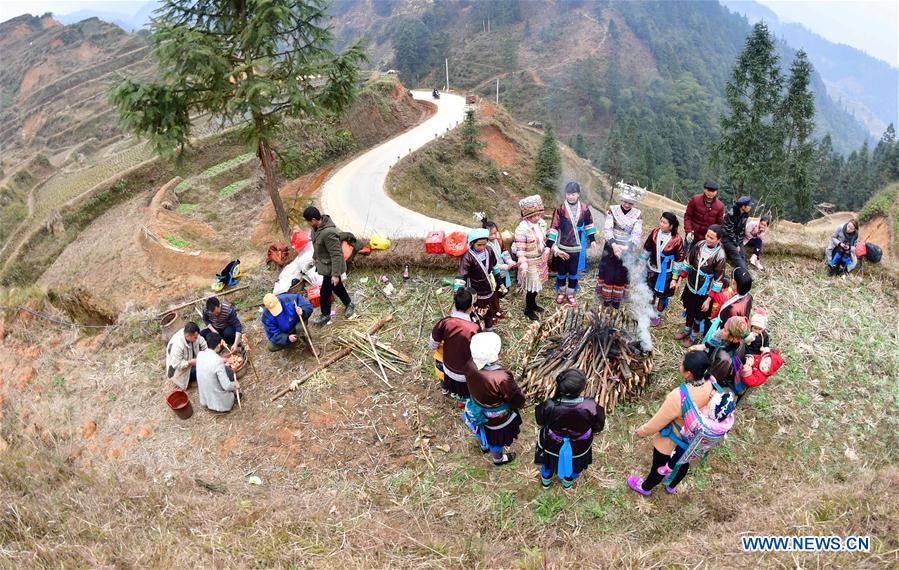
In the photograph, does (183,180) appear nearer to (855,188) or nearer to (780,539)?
(780,539)

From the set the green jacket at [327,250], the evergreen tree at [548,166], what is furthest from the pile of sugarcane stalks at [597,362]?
the evergreen tree at [548,166]

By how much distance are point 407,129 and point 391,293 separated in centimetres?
2724

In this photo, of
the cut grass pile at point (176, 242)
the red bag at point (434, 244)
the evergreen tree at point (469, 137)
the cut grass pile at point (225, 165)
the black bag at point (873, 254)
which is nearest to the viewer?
the black bag at point (873, 254)

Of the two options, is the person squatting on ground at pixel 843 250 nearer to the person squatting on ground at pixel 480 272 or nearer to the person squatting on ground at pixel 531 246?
the person squatting on ground at pixel 531 246

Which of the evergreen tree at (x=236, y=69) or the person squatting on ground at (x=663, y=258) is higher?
the evergreen tree at (x=236, y=69)

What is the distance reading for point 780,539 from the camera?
3455 millimetres

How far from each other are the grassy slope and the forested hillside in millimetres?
45521

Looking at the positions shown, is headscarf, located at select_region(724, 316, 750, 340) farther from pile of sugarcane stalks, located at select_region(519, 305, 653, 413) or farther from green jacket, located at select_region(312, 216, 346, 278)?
green jacket, located at select_region(312, 216, 346, 278)

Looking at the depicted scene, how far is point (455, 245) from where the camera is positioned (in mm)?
8133

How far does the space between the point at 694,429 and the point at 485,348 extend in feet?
6.04

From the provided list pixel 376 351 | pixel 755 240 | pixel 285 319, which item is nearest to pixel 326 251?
pixel 285 319

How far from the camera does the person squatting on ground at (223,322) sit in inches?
247

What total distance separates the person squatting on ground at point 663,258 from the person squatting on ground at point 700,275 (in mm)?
176

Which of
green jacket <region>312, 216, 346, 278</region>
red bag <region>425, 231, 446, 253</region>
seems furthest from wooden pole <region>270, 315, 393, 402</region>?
red bag <region>425, 231, 446, 253</region>
